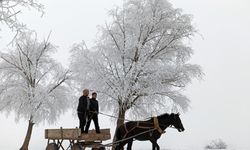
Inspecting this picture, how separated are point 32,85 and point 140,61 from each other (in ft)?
31.8

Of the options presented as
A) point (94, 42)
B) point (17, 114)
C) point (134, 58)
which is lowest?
point (17, 114)

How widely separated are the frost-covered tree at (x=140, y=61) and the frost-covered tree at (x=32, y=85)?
4199 mm

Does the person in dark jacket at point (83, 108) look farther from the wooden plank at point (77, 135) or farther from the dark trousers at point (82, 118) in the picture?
the wooden plank at point (77, 135)

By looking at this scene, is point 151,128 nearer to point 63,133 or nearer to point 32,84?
point 63,133

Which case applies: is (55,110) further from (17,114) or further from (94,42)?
(94,42)

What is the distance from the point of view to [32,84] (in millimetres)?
26969

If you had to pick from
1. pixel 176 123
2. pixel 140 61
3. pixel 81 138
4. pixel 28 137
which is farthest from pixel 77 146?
pixel 28 137

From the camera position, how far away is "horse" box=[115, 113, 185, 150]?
13023 mm

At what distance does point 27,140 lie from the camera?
2653 cm

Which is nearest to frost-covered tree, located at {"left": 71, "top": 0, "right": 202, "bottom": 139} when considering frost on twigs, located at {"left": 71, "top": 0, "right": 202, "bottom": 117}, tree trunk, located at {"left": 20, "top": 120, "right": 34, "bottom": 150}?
frost on twigs, located at {"left": 71, "top": 0, "right": 202, "bottom": 117}

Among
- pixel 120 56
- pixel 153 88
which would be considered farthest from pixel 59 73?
pixel 153 88

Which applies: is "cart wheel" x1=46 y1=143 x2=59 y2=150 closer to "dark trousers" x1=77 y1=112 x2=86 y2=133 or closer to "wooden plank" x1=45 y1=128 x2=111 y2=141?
"wooden plank" x1=45 y1=128 x2=111 y2=141

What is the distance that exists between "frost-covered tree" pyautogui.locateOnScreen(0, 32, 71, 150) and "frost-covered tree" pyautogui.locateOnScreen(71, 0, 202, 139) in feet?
13.8

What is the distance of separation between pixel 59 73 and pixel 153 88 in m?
10.3
